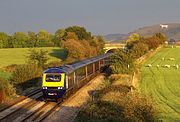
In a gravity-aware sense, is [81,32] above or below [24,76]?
above

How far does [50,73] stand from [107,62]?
23.8m

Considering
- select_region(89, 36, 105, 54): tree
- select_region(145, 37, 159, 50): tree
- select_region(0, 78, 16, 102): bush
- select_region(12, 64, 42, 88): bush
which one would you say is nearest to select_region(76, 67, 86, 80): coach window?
select_region(0, 78, 16, 102): bush

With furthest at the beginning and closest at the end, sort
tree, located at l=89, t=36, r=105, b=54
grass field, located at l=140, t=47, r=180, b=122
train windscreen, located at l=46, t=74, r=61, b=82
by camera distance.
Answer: tree, located at l=89, t=36, r=105, b=54
train windscreen, located at l=46, t=74, r=61, b=82
grass field, located at l=140, t=47, r=180, b=122

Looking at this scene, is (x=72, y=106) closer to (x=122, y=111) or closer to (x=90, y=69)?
(x=122, y=111)

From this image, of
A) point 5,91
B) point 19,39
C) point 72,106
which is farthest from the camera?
point 19,39

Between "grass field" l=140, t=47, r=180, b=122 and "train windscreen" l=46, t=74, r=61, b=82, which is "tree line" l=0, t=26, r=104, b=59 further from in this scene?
"train windscreen" l=46, t=74, r=61, b=82

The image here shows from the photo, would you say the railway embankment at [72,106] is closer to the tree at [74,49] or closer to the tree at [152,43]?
the tree at [74,49]

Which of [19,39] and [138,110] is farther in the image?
[19,39]

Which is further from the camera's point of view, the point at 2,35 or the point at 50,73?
the point at 2,35

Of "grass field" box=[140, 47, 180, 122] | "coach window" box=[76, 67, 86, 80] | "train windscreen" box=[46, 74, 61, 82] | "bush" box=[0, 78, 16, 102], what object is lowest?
"grass field" box=[140, 47, 180, 122]

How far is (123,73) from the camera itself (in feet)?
124

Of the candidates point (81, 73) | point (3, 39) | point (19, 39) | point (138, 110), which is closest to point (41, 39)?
point (19, 39)

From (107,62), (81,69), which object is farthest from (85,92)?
(107,62)

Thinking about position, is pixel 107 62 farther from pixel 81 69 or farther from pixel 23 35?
pixel 23 35
